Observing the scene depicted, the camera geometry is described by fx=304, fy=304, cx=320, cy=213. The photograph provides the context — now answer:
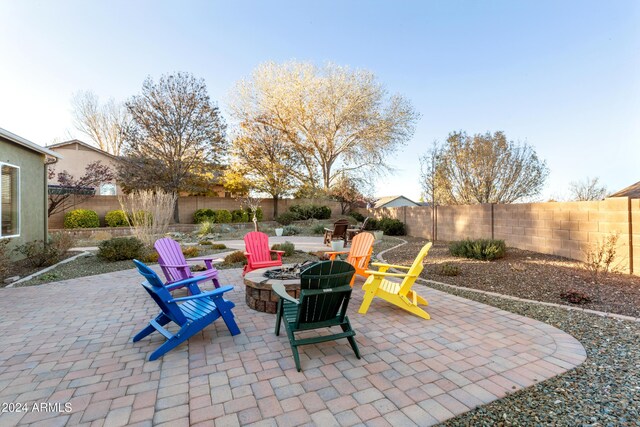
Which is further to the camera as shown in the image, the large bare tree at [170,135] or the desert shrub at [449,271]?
the large bare tree at [170,135]

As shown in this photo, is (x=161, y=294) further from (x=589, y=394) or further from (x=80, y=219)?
(x=80, y=219)

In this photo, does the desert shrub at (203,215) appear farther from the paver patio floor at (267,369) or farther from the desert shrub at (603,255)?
the desert shrub at (603,255)

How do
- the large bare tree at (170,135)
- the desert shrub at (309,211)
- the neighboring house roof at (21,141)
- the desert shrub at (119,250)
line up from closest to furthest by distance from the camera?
1. the neighboring house roof at (21,141)
2. the desert shrub at (119,250)
3. the large bare tree at (170,135)
4. the desert shrub at (309,211)

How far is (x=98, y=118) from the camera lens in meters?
24.0

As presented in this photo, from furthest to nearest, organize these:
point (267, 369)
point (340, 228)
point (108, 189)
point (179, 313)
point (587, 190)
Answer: point (108, 189)
point (587, 190)
point (340, 228)
point (179, 313)
point (267, 369)

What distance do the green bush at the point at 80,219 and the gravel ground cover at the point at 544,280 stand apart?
52.3 ft

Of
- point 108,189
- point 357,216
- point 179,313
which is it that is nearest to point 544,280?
point 179,313

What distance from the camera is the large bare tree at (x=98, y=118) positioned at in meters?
23.6

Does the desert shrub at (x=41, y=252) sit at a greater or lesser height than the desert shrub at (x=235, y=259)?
greater

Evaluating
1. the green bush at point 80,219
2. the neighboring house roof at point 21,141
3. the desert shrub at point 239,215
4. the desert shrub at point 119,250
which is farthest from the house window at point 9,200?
the desert shrub at point 239,215

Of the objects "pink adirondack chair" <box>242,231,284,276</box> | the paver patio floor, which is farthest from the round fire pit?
"pink adirondack chair" <box>242,231,284,276</box>

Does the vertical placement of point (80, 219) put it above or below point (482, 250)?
above

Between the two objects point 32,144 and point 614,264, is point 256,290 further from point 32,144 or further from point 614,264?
point 32,144

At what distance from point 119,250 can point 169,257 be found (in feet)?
12.6
